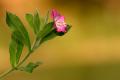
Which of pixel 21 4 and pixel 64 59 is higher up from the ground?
pixel 21 4

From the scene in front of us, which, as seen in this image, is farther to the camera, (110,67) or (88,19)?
(88,19)

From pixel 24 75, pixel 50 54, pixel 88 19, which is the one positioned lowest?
pixel 24 75

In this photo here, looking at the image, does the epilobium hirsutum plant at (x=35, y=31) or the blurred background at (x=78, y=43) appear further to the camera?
the blurred background at (x=78, y=43)

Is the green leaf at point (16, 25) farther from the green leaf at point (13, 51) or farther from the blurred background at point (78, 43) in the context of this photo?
the blurred background at point (78, 43)

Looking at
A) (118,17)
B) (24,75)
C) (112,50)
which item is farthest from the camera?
(118,17)

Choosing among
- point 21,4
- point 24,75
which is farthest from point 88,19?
point 24,75

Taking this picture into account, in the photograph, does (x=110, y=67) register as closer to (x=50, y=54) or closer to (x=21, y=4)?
(x=50, y=54)

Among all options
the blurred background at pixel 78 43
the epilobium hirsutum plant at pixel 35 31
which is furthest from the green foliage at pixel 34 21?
the blurred background at pixel 78 43
